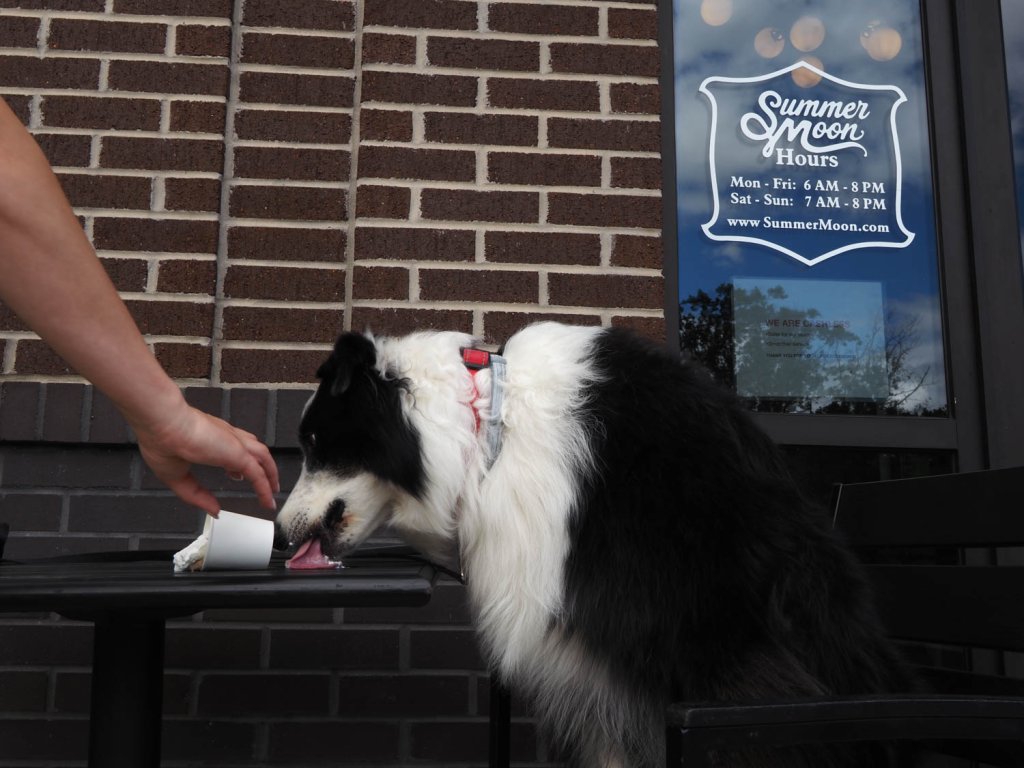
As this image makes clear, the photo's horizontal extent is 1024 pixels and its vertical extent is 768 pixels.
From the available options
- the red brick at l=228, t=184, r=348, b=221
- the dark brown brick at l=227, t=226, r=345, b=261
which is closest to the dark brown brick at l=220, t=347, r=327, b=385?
the dark brown brick at l=227, t=226, r=345, b=261

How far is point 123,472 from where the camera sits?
9.00 feet

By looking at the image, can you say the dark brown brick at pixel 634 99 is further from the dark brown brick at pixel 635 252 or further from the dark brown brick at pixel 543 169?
the dark brown brick at pixel 635 252

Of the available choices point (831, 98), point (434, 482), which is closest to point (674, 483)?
point (434, 482)

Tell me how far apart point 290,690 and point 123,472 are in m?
0.84

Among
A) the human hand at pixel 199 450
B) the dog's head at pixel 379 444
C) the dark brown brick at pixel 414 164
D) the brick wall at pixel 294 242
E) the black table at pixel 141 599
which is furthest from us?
the dark brown brick at pixel 414 164

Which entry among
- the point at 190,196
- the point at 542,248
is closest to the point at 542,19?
the point at 542,248

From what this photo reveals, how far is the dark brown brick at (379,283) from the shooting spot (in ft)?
9.42

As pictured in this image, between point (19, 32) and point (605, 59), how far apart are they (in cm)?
191

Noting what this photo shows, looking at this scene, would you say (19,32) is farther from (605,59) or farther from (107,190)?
(605,59)

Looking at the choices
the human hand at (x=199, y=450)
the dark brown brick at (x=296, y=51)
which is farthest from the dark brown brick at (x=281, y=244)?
the human hand at (x=199, y=450)

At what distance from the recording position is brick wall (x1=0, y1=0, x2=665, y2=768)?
2.72 meters

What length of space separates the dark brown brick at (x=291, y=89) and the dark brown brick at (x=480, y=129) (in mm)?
306

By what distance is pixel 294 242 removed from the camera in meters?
2.90

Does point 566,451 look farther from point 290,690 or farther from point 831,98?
point 831,98
